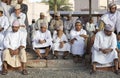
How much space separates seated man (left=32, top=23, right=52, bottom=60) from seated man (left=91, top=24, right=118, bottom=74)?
152 cm

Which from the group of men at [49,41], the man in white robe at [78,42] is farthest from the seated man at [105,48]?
the man in white robe at [78,42]

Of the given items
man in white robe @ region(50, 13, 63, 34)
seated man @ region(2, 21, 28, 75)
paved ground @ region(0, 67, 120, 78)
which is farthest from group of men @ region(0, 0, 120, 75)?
man in white robe @ region(50, 13, 63, 34)

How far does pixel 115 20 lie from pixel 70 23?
3.73m

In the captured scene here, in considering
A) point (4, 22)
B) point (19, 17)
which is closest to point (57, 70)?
point (19, 17)

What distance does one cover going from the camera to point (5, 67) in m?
9.54

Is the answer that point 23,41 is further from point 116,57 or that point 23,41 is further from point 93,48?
point 116,57

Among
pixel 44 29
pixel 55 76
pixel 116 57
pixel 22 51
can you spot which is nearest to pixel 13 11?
pixel 44 29

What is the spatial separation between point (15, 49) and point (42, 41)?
1.10 metres

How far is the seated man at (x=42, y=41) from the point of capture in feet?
34.1

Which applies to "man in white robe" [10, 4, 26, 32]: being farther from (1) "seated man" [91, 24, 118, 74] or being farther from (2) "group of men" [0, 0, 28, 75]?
(1) "seated man" [91, 24, 118, 74]

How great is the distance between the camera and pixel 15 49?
9688mm

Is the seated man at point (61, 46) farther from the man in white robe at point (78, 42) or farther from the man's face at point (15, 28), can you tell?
the man's face at point (15, 28)

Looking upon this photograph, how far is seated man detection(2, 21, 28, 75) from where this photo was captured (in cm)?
954

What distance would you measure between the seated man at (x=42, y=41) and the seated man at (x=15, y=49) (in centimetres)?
71
